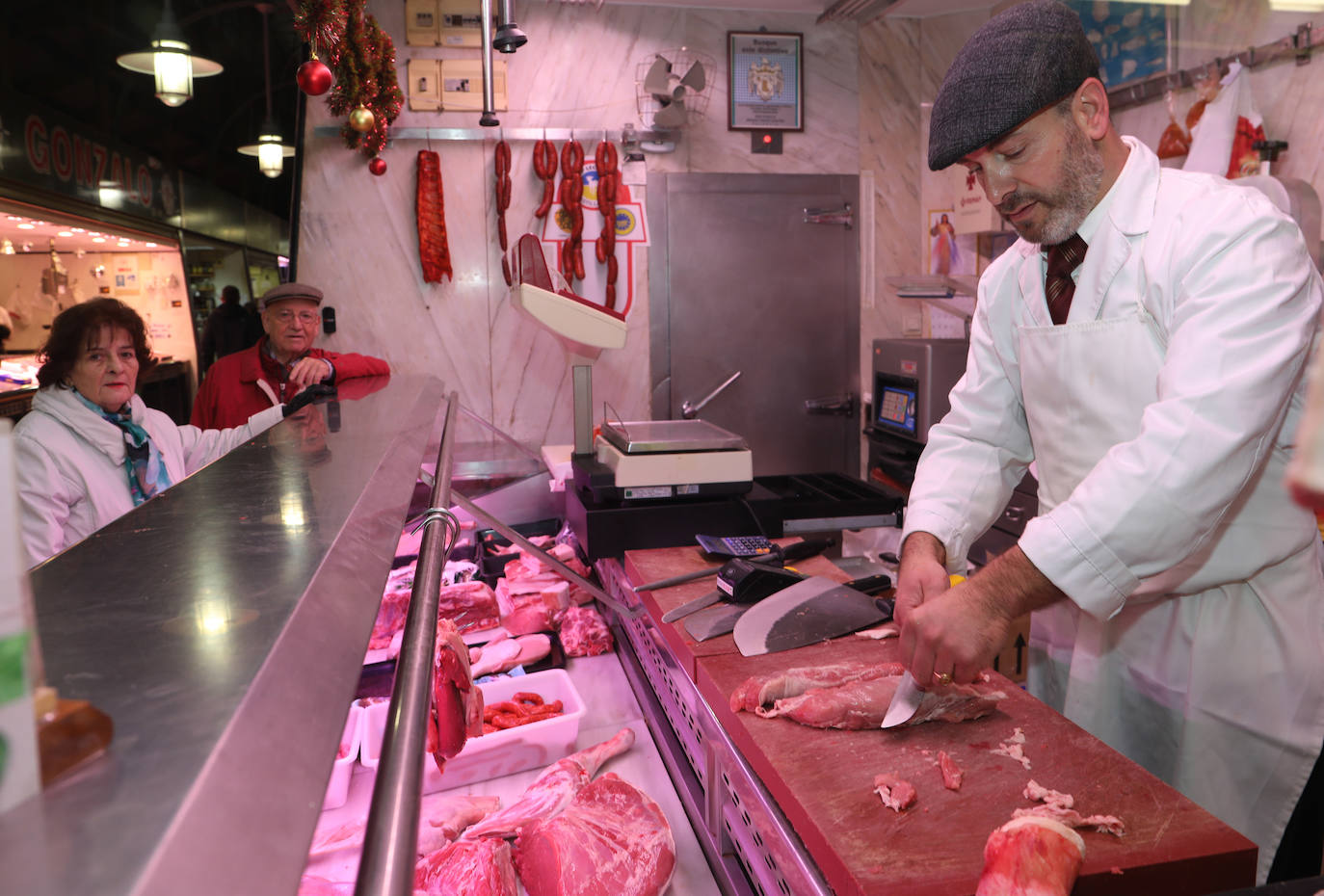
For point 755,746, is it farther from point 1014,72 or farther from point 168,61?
point 168,61

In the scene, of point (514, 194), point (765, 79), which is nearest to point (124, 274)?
point (514, 194)

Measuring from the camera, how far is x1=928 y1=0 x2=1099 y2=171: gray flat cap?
1554 mm

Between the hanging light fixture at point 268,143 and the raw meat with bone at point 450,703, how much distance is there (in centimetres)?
448

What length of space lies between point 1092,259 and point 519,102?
409 cm

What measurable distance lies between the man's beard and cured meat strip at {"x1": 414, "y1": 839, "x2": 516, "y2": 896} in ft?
5.03

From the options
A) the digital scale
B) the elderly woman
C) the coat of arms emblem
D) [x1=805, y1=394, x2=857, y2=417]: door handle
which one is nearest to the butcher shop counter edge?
the digital scale

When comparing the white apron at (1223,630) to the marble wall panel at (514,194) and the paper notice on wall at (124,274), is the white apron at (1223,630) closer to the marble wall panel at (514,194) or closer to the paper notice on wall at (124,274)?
the marble wall panel at (514,194)

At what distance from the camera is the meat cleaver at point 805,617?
1728mm

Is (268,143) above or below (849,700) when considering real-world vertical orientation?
above

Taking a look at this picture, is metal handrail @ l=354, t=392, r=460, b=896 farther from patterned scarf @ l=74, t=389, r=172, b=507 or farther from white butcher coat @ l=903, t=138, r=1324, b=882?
patterned scarf @ l=74, t=389, r=172, b=507

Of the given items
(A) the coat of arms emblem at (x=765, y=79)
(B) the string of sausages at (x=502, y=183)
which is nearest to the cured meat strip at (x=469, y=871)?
(B) the string of sausages at (x=502, y=183)

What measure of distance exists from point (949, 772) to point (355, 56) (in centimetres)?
350

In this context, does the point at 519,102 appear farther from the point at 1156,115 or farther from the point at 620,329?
the point at 1156,115

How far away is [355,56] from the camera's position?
3.56m
